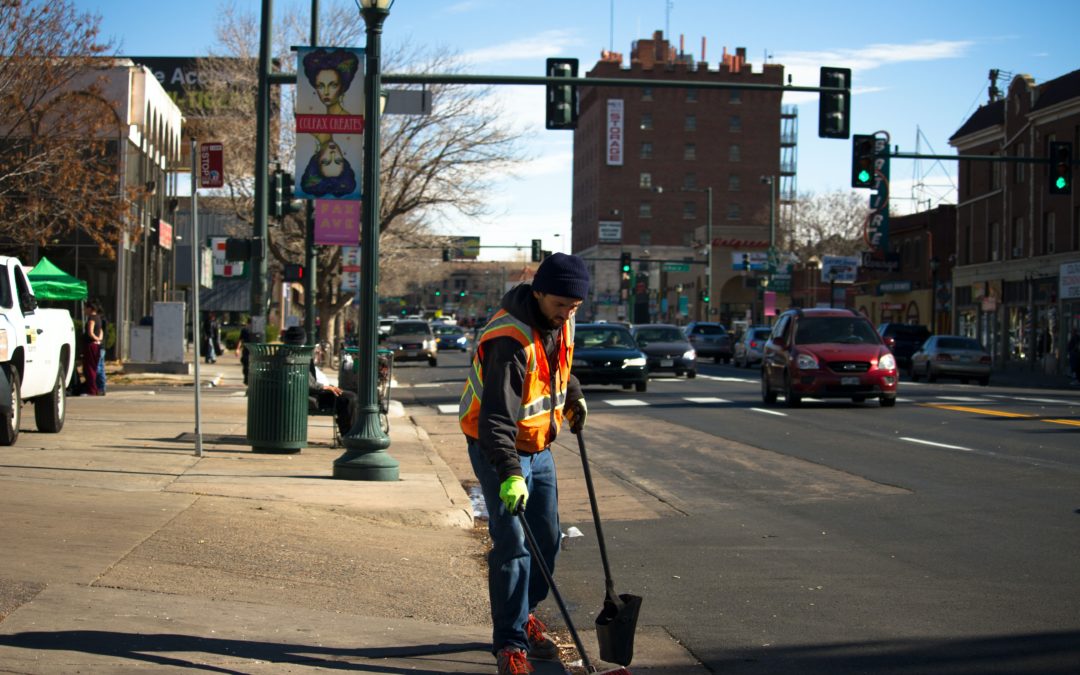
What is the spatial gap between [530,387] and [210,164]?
418 inches

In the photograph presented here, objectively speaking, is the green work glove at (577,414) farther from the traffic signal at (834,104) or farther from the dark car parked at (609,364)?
the dark car parked at (609,364)

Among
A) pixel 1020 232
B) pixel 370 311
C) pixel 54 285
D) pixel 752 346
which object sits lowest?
pixel 752 346

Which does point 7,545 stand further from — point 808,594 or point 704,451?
point 704,451

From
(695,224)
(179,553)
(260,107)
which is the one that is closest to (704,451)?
(260,107)

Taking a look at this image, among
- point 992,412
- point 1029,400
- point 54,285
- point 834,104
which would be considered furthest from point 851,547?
point 54,285

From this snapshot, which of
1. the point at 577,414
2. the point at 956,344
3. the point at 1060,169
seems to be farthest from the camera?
the point at 956,344

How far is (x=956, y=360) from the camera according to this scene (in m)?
40.9

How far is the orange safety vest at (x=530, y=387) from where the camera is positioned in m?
5.79

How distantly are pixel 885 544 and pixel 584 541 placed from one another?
2.17 meters

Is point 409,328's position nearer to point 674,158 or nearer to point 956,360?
point 956,360

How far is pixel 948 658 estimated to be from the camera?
20.1 ft

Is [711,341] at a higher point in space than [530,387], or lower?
lower

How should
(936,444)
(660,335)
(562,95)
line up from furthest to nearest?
(660,335), (562,95), (936,444)

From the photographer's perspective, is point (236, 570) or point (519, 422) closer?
point (519, 422)
